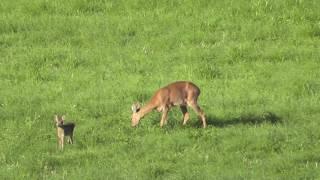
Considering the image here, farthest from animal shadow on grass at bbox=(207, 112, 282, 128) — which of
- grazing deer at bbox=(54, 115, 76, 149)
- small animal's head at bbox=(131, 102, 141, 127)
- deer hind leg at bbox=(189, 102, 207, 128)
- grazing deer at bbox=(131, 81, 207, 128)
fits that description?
grazing deer at bbox=(54, 115, 76, 149)

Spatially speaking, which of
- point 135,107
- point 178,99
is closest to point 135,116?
point 135,107

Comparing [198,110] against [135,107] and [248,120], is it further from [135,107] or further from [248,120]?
[135,107]

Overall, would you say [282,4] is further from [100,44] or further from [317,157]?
[317,157]

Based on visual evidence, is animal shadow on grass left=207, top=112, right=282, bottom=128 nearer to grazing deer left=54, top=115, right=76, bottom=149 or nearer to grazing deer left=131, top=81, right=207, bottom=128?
grazing deer left=131, top=81, right=207, bottom=128

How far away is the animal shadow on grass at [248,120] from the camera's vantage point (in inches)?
698

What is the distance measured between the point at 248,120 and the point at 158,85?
3211 mm

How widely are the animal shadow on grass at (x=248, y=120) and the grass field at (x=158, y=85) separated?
0.04 meters

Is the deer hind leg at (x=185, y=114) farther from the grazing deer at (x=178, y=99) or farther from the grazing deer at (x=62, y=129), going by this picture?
the grazing deer at (x=62, y=129)

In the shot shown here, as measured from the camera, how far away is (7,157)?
633 inches

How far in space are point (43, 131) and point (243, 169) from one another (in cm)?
437

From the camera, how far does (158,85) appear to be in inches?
808

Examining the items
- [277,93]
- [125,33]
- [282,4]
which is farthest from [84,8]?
[277,93]

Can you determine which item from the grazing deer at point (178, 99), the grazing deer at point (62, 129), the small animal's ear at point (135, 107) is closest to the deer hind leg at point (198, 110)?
the grazing deer at point (178, 99)

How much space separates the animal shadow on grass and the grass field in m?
0.04
